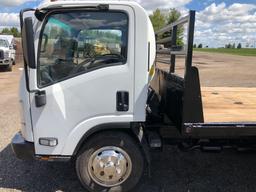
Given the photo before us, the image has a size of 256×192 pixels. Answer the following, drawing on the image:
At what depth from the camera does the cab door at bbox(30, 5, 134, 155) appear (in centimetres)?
370

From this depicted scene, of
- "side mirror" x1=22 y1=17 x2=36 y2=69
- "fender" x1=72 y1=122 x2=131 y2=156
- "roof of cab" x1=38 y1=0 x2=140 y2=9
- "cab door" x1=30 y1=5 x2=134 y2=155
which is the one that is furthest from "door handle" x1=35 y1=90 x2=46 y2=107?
"roof of cab" x1=38 y1=0 x2=140 y2=9

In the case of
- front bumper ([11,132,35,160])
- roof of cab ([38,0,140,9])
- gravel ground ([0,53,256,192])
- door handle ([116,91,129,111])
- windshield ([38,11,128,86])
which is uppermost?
roof of cab ([38,0,140,9])

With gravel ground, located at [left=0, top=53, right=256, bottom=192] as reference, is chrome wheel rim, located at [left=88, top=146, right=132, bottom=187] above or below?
above

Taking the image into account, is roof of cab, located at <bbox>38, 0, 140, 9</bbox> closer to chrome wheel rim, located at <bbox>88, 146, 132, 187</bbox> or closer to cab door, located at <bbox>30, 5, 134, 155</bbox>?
cab door, located at <bbox>30, 5, 134, 155</bbox>

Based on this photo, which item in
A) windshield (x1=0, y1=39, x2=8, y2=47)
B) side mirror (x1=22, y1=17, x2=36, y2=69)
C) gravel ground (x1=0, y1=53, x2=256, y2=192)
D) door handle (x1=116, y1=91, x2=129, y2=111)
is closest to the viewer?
side mirror (x1=22, y1=17, x2=36, y2=69)

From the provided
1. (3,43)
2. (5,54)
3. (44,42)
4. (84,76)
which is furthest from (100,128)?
(3,43)

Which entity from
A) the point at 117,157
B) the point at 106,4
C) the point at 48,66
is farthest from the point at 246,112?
the point at 48,66

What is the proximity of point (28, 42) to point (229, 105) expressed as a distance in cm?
267

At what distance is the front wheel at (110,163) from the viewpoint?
3922mm

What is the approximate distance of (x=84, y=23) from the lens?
370 centimetres

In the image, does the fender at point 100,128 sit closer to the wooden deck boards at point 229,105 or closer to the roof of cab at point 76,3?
the wooden deck boards at point 229,105

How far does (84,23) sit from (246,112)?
218cm

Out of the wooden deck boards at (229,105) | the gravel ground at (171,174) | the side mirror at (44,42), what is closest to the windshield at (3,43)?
the gravel ground at (171,174)

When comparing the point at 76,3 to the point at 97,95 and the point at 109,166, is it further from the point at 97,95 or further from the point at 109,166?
the point at 109,166
